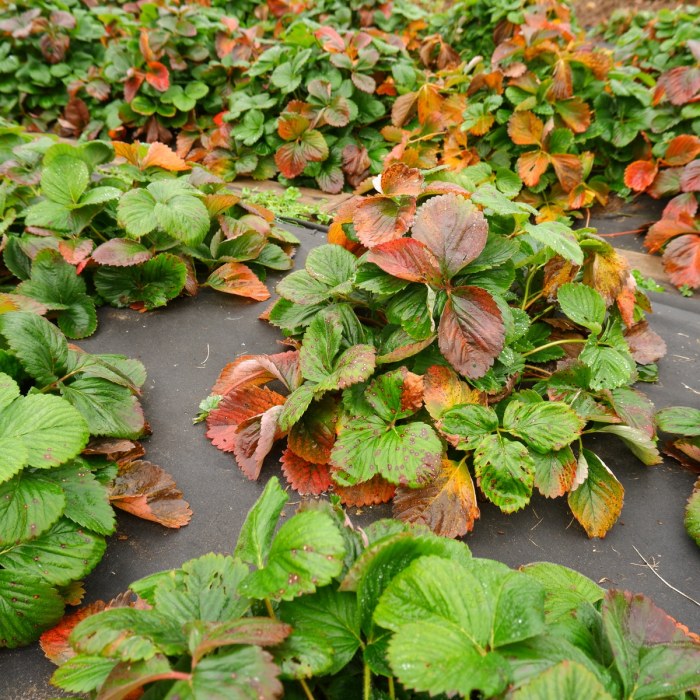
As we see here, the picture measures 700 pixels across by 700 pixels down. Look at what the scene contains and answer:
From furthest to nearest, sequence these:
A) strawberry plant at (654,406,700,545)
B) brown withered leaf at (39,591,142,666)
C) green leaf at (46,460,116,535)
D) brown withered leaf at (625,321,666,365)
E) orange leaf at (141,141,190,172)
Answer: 1. orange leaf at (141,141,190,172)
2. brown withered leaf at (625,321,666,365)
3. strawberry plant at (654,406,700,545)
4. green leaf at (46,460,116,535)
5. brown withered leaf at (39,591,142,666)

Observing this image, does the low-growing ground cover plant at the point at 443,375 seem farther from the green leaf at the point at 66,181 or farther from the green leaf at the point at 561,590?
the green leaf at the point at 66,181

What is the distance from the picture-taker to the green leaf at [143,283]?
2391 mm

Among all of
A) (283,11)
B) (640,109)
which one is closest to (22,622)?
(640,109)

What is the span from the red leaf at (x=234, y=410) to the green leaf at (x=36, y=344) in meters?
0.52

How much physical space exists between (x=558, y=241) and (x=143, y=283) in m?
1.78

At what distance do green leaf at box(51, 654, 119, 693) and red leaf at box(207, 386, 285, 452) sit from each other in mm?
943

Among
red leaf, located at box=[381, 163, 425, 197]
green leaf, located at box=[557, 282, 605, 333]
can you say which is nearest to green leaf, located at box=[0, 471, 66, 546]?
red leaf, located at box=[381, 163, 425, 197]

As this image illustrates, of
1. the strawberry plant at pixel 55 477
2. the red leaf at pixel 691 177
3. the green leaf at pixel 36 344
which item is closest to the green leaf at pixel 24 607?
Answer: the strawberry plant at pixel 55 477

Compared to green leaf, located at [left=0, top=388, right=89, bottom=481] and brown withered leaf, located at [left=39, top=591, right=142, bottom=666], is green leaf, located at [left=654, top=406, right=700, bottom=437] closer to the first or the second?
brown withered leaf, located at [left=39, top=591, right=142, bottom=666]

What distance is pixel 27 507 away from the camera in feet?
4.36

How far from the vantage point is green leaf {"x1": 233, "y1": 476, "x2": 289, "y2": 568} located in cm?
96

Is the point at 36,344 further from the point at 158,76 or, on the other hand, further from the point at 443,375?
the point at 158,76

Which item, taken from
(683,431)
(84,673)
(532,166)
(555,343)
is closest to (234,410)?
(84,673)

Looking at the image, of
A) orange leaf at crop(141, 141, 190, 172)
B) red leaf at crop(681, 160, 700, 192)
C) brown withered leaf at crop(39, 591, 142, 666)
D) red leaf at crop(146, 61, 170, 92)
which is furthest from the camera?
red leaf at crop(146, 61, 170, 92)
